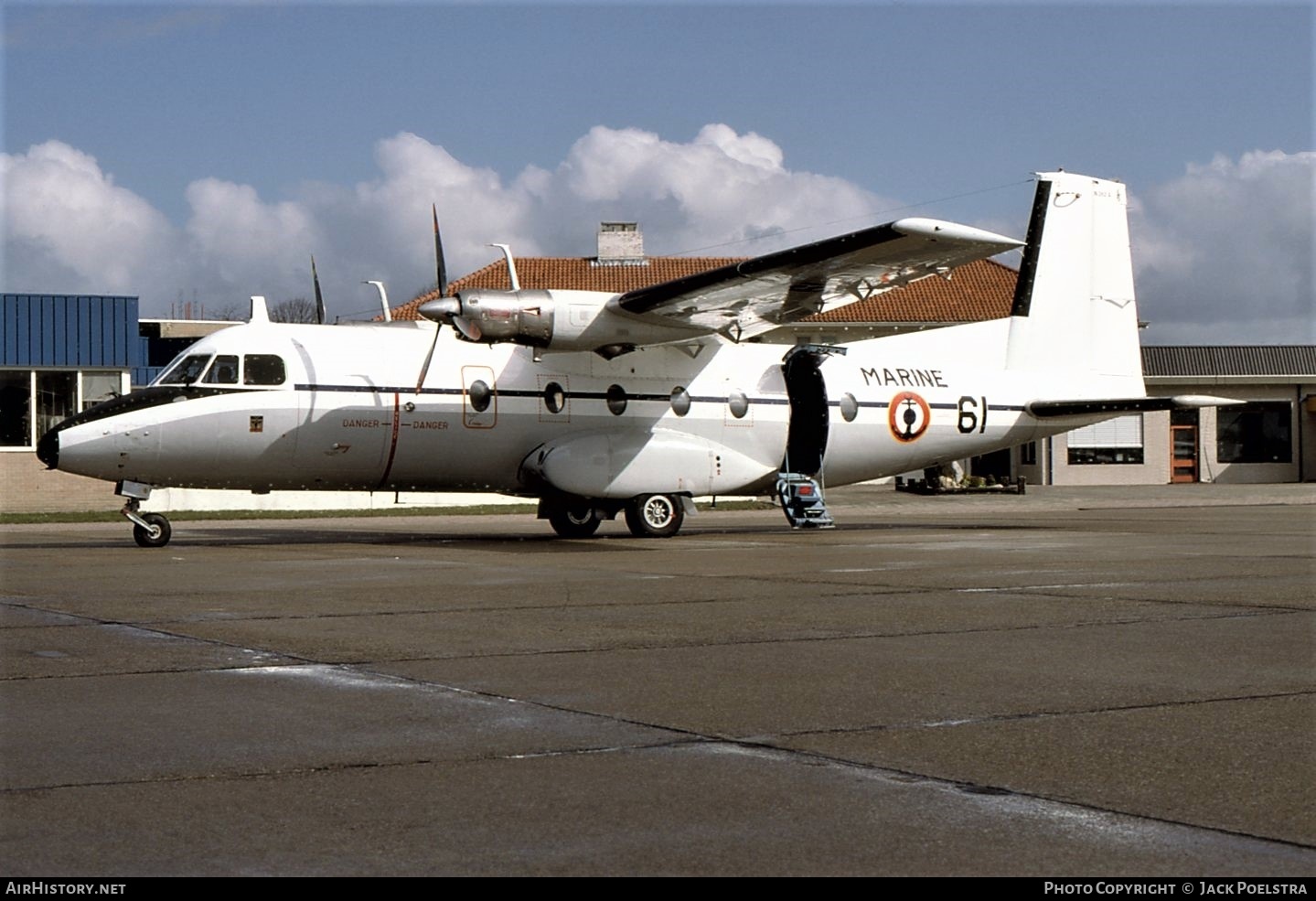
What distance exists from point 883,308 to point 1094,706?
150 feet

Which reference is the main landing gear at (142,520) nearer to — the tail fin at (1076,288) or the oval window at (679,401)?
the oval window at (679,401)

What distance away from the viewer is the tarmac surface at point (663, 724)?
4438 millimetres

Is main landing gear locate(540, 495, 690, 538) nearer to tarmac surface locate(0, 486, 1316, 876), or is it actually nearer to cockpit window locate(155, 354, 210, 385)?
cockpit window locate(155, 354, 210, 385)

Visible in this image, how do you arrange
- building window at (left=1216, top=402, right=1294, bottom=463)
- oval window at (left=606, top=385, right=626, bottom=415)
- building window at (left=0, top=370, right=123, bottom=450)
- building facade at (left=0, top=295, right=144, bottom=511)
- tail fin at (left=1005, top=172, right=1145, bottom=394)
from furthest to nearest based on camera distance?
building window at (left=1216, top=402, right=1294, bottom=463) → building window at (left=0, top=370, right=123, bottom=450) → building facade at (left=0, top=295, right=144, bottom=511) → tail fin at (left=1005, top=172, right=1145, bottom=394) → oval window at (left=606, top=385, right=626, bottom=415)

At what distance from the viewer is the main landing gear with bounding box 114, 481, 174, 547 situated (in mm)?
19578

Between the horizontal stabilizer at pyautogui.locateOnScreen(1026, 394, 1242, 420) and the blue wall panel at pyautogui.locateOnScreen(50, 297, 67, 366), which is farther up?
the blue wall panel at pyautogui.locateOnScreen(50, 297, 67, 366)

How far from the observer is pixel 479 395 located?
21000 millimetres

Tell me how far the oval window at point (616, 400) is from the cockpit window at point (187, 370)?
5954mm

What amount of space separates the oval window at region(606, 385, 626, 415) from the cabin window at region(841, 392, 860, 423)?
3926 mm

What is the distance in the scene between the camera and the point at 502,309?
1992 centimetres

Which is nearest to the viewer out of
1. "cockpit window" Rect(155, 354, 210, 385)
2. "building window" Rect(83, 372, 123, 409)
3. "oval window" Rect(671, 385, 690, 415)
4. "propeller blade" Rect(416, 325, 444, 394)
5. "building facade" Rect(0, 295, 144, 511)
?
"cockpit window" Rect(155, 354, 210, 385)

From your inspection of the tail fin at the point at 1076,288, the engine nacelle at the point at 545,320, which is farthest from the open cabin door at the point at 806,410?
the tail fin at the point at 1076,288

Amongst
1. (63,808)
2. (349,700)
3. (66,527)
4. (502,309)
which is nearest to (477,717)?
(349,700)

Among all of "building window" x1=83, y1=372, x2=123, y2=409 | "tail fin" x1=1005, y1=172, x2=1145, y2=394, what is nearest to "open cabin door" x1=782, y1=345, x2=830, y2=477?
"tail fin" x1=1005, y1=172, x2=1145, y2=394
